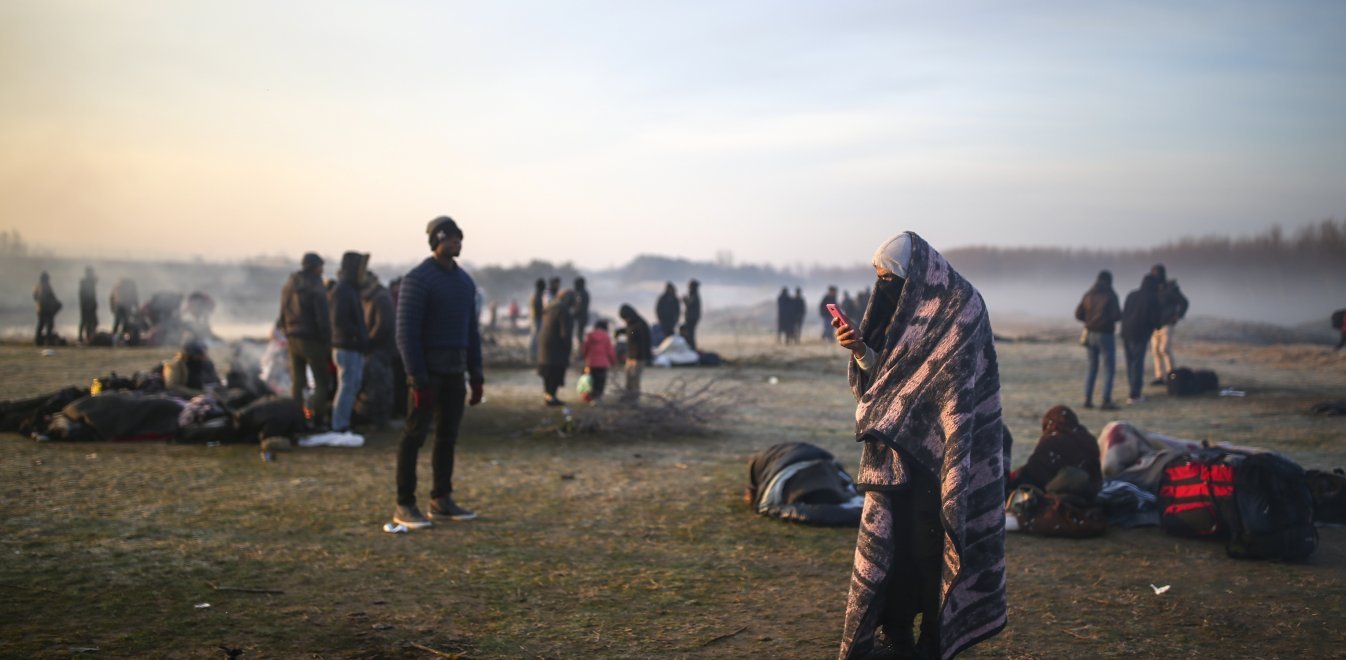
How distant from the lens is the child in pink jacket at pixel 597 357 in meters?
13.7

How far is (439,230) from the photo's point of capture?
21.5ft

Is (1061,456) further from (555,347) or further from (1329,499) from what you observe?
(555,347)

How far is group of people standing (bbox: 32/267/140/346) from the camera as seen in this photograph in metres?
22.4

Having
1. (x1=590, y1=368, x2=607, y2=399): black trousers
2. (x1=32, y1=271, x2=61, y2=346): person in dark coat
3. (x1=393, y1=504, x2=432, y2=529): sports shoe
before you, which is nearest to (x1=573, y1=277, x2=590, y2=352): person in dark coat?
(x1=590, y1=368, x2=607, y2=399): black trousers

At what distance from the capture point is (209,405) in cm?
1021

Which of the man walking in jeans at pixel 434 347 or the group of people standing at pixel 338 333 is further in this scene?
the group of people standing at pixel 338 333

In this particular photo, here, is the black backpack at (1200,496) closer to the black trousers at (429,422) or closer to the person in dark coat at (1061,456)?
the person in dark coat at (1061,456)

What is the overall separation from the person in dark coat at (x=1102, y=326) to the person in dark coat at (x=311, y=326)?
32.0 feet

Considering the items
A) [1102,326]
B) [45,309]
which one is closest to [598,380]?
[1102,326]

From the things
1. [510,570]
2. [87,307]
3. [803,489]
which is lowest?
[510,570]

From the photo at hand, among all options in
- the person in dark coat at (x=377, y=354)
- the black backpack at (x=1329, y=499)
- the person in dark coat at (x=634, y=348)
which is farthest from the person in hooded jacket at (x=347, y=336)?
the black backpack at (x=1329, y=499)

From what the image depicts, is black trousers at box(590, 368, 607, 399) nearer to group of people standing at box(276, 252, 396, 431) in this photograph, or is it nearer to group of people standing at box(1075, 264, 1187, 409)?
group of people standing at box(276, 252, 396, 431)

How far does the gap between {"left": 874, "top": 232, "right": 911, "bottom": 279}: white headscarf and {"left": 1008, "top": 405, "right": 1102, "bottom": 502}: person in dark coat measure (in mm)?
3516

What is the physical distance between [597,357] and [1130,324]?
7.84 metres
